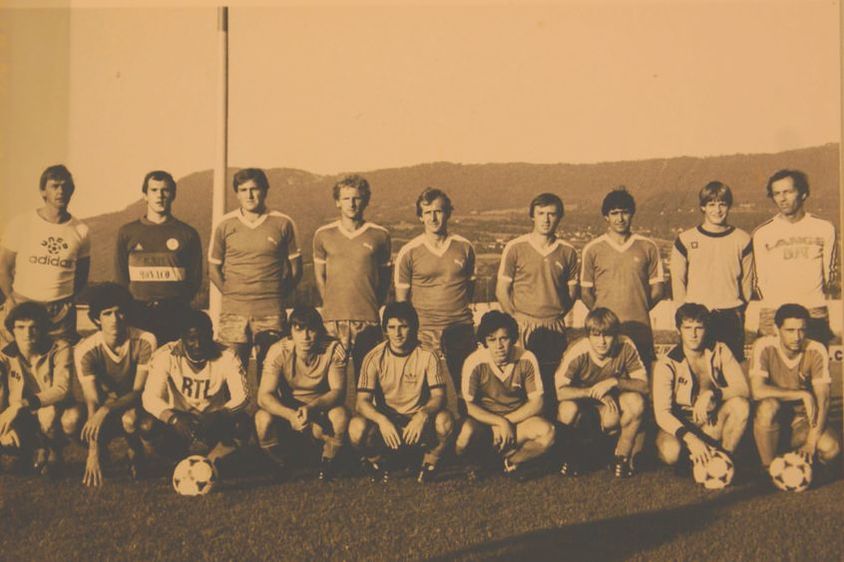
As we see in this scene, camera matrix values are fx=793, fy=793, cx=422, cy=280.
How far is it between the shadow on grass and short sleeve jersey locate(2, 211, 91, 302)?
309 centimetres

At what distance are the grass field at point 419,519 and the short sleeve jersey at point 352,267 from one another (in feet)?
3.44

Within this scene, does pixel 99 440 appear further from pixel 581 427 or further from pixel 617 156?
pixel 617 156

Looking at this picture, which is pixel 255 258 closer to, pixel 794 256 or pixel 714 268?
pixel 714 268

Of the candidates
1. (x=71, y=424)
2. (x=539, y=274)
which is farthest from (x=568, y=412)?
(x=71, y=424)

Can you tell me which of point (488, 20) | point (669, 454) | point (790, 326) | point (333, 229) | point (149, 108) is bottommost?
point (669, 454)

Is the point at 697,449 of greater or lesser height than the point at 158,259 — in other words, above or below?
below

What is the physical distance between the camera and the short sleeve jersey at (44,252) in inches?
203

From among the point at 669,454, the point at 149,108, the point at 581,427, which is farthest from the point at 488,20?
the point at 669,454

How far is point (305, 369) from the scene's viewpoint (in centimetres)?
498

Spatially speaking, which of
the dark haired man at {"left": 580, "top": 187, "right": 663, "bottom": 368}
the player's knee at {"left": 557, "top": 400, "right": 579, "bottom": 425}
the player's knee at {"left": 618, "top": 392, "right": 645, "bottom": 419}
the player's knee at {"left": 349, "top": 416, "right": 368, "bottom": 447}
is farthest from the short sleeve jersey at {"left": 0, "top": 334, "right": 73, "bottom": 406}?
the player's knee at {"left": 618, "top": 392, "right": 645, "bottom": 419}

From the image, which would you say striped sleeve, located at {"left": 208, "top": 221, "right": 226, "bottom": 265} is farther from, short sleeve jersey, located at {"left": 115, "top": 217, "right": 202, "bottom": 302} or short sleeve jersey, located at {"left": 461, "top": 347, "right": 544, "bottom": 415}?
short sleeve jersey, located at {"left": 461, "top": 347, "right": 544, "bottom": 415}

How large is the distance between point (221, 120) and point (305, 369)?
1698mm

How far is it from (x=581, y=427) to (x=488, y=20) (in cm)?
263

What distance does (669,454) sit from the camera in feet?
16.1
